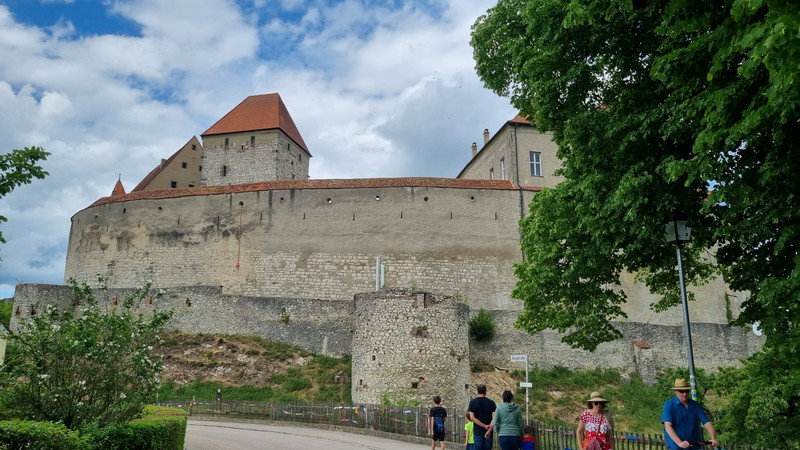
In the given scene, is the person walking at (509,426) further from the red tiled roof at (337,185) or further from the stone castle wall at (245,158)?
the stone castle wall at (245,158)

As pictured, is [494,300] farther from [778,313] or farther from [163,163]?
[163,163]

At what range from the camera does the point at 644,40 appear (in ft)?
40.8

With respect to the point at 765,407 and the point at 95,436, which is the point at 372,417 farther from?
the point at 95,436

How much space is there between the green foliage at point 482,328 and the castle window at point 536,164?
1232cm

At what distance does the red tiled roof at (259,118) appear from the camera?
5505 cm

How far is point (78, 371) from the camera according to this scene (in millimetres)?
10266

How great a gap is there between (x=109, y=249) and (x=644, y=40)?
126 feet

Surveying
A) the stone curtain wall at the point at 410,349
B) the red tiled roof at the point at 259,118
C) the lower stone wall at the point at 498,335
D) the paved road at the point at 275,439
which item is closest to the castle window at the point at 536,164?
the lower stone wall at the point at 498,335

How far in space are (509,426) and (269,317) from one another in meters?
23.6

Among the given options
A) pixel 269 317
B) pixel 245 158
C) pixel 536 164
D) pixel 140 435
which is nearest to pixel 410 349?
pixel 269 317

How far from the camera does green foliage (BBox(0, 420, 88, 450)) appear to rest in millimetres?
6594

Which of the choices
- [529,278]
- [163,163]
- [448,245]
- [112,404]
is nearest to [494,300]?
[448,245]

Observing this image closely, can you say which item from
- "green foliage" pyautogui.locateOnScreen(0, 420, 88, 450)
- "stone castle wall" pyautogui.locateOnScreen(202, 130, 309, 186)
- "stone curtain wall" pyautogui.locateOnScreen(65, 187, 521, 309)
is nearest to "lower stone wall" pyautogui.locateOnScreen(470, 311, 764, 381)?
"stone curtain wall" pyautogui.locateOnScreen(65, 187, 521, 309)

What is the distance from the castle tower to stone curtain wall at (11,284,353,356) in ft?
69.0
